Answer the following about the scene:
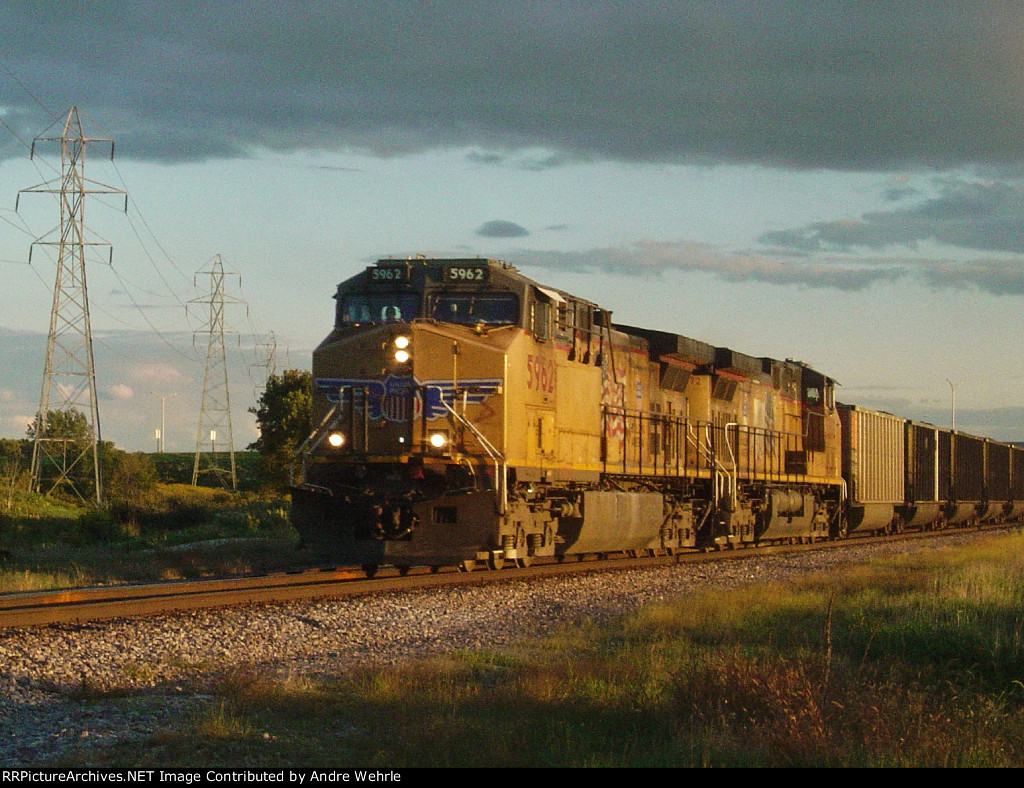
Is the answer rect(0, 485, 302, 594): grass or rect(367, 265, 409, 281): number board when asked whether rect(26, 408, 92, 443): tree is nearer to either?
rect(0, 485, 302, 594): grass

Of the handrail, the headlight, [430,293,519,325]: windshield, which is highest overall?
[430,293,519,325]: windshield

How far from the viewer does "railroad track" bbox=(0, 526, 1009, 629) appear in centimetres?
1014

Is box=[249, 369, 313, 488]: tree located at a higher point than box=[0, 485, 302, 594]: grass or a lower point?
higher

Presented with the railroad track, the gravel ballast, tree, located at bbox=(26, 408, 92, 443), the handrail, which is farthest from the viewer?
tree, located at bbox=(26, 408, 92, 443)

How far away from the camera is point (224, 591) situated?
11.9 m

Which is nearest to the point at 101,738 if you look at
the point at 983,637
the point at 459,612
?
the point at 459,612

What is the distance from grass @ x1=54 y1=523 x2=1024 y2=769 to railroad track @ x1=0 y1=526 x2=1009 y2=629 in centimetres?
266

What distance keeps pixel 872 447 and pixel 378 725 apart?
2543 cm

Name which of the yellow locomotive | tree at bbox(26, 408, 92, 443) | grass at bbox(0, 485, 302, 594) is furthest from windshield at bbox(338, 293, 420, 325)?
tree at bbox(26, 408, 92, 443)

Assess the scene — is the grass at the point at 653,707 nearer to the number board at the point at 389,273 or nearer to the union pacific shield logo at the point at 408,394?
the union pacific shield logo at the point at 408,394

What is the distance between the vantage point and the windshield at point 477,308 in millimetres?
14297

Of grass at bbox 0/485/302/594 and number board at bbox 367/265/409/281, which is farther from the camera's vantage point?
grass at bbox 0/485/302/594

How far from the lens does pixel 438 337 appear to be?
1405cm
